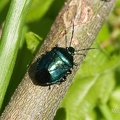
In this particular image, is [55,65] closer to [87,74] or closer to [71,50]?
[71,50]

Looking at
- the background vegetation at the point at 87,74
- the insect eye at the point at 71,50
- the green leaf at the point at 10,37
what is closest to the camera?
the green leaf at the point at 10,37

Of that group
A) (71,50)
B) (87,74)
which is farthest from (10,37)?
(87,74)

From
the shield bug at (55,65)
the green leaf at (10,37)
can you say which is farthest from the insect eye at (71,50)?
the green leaf at (10,37)

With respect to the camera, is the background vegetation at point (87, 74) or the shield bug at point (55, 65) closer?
the shield bug at point (55, 65)

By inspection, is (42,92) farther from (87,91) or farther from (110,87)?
(110,87)

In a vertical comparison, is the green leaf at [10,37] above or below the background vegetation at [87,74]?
above

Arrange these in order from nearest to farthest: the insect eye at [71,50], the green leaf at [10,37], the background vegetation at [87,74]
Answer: the green leaf at [10,37] < the insect eye at [71,50] < the background vegetation at [87,74]

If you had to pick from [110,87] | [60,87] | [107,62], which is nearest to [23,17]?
[60,87]

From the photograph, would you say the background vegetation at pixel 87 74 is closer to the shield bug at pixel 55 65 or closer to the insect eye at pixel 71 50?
the shield bug at pixel 55 65
